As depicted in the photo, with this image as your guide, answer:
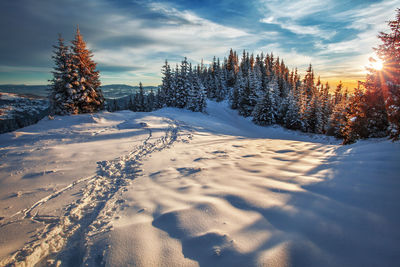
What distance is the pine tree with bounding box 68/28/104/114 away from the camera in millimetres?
19547

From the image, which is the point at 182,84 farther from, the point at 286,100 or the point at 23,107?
the point at 23,107

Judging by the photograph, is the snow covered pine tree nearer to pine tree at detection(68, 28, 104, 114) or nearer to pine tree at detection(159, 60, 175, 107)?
pine tree at detection(68, 28, 104, 114)

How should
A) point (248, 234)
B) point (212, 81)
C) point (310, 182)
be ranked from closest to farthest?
point (248, 234), point (310, 182), point (212, 81)

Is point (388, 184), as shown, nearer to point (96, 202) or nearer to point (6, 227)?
point (96, 202)

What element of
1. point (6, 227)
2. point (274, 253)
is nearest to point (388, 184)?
point (274, 253)

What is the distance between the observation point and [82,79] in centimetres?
1961

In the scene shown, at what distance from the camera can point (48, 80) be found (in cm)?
1961

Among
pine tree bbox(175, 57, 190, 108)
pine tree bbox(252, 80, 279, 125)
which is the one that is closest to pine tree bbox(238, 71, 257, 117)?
pine tree bbox(252, 80, 279, 125)

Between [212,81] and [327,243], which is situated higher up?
[212,81]

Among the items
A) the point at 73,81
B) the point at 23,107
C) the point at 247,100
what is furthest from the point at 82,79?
the point at 23,107

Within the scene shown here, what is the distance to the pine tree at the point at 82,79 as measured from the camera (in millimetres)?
19547

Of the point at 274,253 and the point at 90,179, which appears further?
the point at 90,179

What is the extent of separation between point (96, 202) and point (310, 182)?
499 centimetres

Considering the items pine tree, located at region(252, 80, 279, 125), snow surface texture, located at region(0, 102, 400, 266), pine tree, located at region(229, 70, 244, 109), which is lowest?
snow surface texture, located at region(0, 102, 400, 266)
